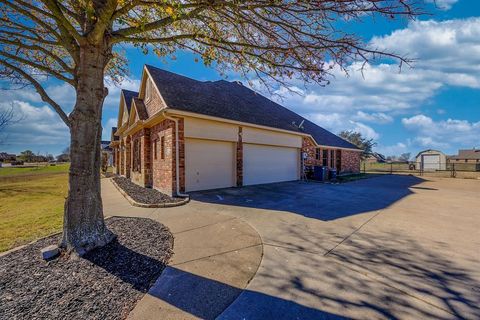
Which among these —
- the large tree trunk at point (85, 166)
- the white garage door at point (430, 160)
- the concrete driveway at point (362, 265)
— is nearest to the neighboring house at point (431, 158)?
the white garage door at point (430, 160)

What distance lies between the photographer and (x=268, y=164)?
1329 cm

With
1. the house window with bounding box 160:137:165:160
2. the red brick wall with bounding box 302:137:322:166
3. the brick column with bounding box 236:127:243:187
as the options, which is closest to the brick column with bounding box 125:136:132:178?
the house window with bounding box 160:137:165:160

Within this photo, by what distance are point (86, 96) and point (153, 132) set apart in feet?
25.2

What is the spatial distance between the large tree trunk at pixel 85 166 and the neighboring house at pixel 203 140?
4.61 metres

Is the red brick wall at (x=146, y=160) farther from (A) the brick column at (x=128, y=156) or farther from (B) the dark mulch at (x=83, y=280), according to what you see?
(B) the dark mulch at (x=83, y=280)

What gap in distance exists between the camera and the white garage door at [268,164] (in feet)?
39.5

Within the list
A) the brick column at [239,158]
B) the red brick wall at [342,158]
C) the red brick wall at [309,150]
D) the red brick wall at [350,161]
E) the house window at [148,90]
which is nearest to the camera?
the brick column at [239,158]

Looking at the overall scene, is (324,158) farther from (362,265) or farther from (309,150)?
(362,265)

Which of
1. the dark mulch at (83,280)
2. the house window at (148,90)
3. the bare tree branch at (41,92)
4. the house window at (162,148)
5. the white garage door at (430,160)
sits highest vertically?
the house window at (148,90)

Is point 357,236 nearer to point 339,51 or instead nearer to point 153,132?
point 339,51

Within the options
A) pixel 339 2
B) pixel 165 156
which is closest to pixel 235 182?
pixel 165 156

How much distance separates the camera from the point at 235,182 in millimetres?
11367

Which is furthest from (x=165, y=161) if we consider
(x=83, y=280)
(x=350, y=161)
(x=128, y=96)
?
(x=350, y=161)

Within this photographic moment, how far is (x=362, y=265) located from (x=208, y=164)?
25.6 feet
